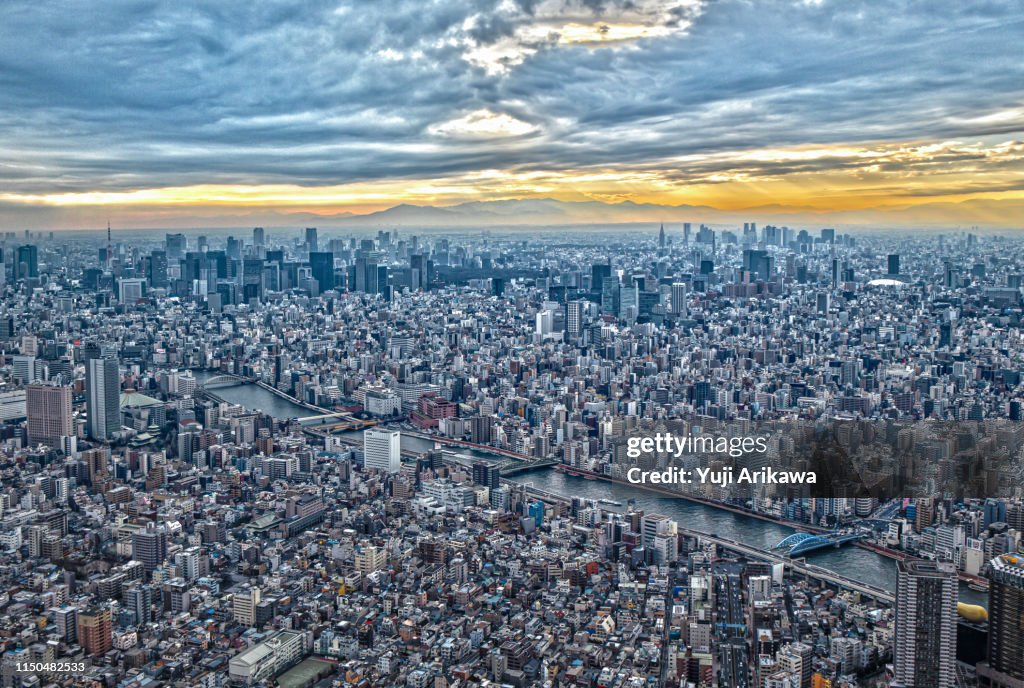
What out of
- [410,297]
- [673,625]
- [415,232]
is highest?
[415,232]

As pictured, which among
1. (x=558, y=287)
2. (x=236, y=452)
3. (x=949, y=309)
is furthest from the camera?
(x=558, y=287)

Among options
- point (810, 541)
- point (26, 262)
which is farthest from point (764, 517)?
point (26, 262)

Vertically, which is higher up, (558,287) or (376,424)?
(558,287)

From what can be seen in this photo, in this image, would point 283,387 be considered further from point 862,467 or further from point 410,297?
point 862,467

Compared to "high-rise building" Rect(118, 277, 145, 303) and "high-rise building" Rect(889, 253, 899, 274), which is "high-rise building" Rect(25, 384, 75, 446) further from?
"high-rise building" Rect(889, 253, 899, 274)

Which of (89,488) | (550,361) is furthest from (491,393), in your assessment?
(89,488)

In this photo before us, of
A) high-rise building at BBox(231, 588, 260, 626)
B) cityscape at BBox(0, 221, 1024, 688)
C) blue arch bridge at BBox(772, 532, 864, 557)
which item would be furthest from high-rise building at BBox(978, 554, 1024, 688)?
high-rise building at BBox(231, 588, 260, 626)

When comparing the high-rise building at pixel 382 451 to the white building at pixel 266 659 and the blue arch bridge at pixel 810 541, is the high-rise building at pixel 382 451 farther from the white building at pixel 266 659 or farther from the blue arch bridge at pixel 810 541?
the white building at pixel 266 659

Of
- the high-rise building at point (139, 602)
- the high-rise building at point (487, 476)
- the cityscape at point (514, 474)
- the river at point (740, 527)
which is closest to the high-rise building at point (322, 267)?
the cityscape at point (514, 474)
